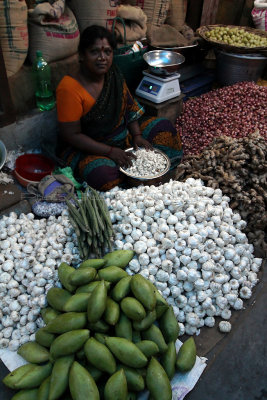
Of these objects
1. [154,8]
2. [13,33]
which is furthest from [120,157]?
[154,8]

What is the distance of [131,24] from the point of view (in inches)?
147

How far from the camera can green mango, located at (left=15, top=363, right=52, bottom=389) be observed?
1568 mm

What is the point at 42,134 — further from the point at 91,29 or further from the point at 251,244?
the point at 251,244

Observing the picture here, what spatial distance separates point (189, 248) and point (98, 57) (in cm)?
165

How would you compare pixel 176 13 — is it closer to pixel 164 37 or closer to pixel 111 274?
pixel 164 37

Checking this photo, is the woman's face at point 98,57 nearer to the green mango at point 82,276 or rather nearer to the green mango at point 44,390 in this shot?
the green mango at point 82,276

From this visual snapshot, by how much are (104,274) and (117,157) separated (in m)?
1.36

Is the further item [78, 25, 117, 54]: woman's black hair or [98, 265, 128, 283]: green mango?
[78, 25, 117, 54]: woman's black hair

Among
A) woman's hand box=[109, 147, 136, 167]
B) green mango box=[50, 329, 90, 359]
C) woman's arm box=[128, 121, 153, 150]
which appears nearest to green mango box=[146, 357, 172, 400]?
green mango box=[50, 329, 90, 359]

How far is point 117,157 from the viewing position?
2.90 meters

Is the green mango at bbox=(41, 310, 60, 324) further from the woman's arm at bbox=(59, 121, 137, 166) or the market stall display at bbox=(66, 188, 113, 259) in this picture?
the woman's arm at bbox=(59, 121, 137, 166)

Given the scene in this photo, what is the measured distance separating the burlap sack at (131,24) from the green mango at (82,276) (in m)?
2.86

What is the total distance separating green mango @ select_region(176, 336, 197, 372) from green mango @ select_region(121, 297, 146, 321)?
370 mm

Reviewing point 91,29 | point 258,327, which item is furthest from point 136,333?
point 91,29
